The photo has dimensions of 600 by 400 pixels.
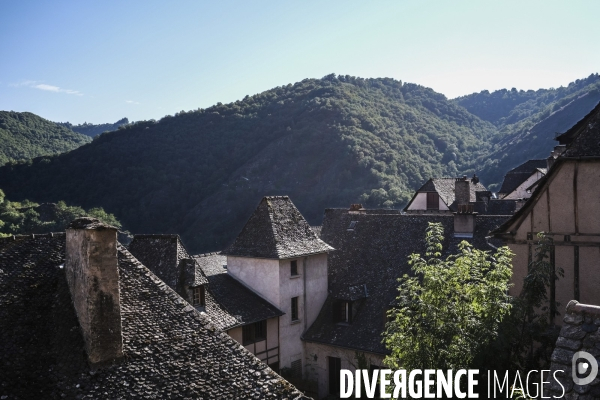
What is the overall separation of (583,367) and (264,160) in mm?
80016

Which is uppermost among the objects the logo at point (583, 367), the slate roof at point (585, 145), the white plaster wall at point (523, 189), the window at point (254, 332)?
the slate roof at point (585, 145)

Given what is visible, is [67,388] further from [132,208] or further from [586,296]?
[132,208]

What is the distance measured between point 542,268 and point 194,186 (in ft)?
234

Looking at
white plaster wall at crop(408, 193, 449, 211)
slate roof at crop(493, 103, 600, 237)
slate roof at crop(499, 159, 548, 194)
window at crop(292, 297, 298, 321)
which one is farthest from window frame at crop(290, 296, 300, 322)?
slate roof at crop(499, 159, 548, 194)

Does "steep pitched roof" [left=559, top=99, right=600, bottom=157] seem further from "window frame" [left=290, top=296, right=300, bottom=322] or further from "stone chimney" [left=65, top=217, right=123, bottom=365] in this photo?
"window frame" [left=290, top=296, right=300, bottom=322]

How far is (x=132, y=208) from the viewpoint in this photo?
71562 mm

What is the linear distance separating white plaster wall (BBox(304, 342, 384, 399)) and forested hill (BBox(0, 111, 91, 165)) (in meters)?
72.4

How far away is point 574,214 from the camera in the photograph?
520 inches

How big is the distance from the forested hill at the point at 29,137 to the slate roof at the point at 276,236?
227 feet

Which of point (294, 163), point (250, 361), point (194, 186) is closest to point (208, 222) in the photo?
point (194, 186)

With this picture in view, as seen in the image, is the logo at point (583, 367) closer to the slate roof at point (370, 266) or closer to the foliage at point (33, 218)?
the slate roof at point (370, 266)

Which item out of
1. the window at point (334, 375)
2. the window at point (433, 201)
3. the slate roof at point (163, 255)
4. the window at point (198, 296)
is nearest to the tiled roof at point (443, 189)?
the window at point (433, 201)

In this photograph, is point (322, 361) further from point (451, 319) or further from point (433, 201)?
point (433, 201)

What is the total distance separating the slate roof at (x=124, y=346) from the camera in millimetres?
9305
